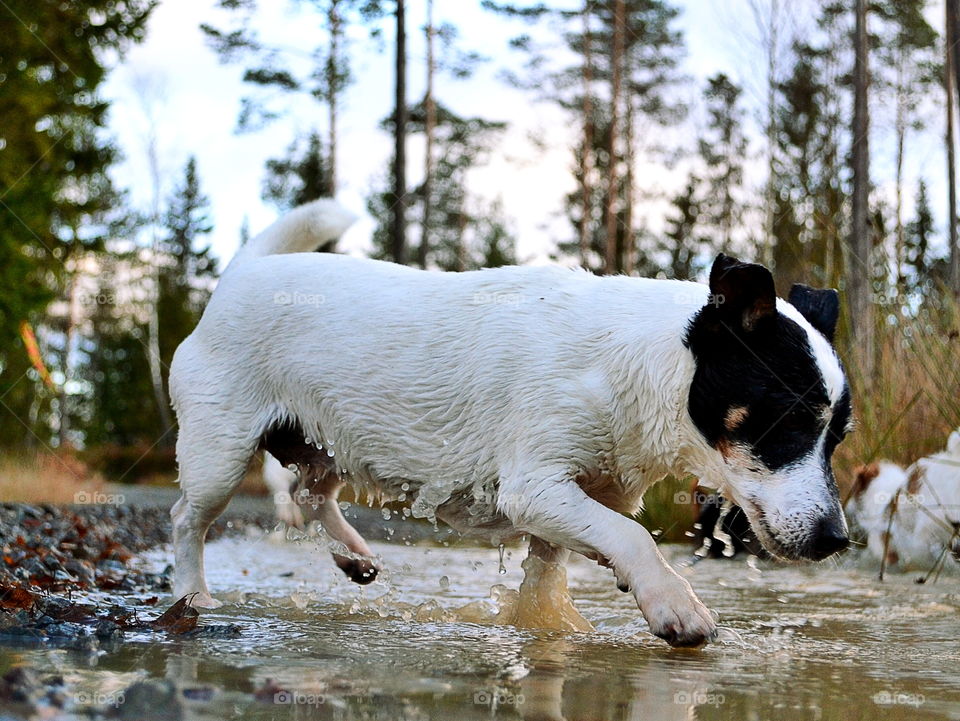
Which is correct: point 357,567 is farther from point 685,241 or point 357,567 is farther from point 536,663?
point 685,241

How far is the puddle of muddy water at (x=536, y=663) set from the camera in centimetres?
238

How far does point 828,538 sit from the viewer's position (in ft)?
10.4

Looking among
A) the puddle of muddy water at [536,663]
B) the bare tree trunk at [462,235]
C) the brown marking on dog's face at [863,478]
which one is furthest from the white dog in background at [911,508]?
the bare tree trunk at [462,235]

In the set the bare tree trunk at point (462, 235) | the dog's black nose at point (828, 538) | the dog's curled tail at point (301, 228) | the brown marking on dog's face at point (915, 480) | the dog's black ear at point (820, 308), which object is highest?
the bare tree trunk at point (462, 235)

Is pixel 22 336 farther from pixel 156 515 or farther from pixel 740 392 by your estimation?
pixel 740 392

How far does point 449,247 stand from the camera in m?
41.6

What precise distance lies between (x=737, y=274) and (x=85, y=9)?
18901 mm

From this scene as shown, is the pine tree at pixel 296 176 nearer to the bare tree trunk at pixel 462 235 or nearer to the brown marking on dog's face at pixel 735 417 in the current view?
the bare tree trunk at pixel 462 235

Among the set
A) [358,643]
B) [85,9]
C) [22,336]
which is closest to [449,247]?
[85,9]

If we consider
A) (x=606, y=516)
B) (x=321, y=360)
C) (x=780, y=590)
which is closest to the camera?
(x=606, y=516)

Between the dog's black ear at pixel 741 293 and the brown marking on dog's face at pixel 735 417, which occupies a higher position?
the dog's black ear at pixel 741 293

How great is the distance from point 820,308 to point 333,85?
68.9 ft

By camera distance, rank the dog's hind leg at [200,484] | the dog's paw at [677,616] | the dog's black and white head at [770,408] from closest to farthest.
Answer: the dog's paw at [677,616]
the dog's black and white head at [770,408]
the dog's hind leg at [200,484]

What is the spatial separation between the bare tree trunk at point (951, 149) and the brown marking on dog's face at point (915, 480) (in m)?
1.68
